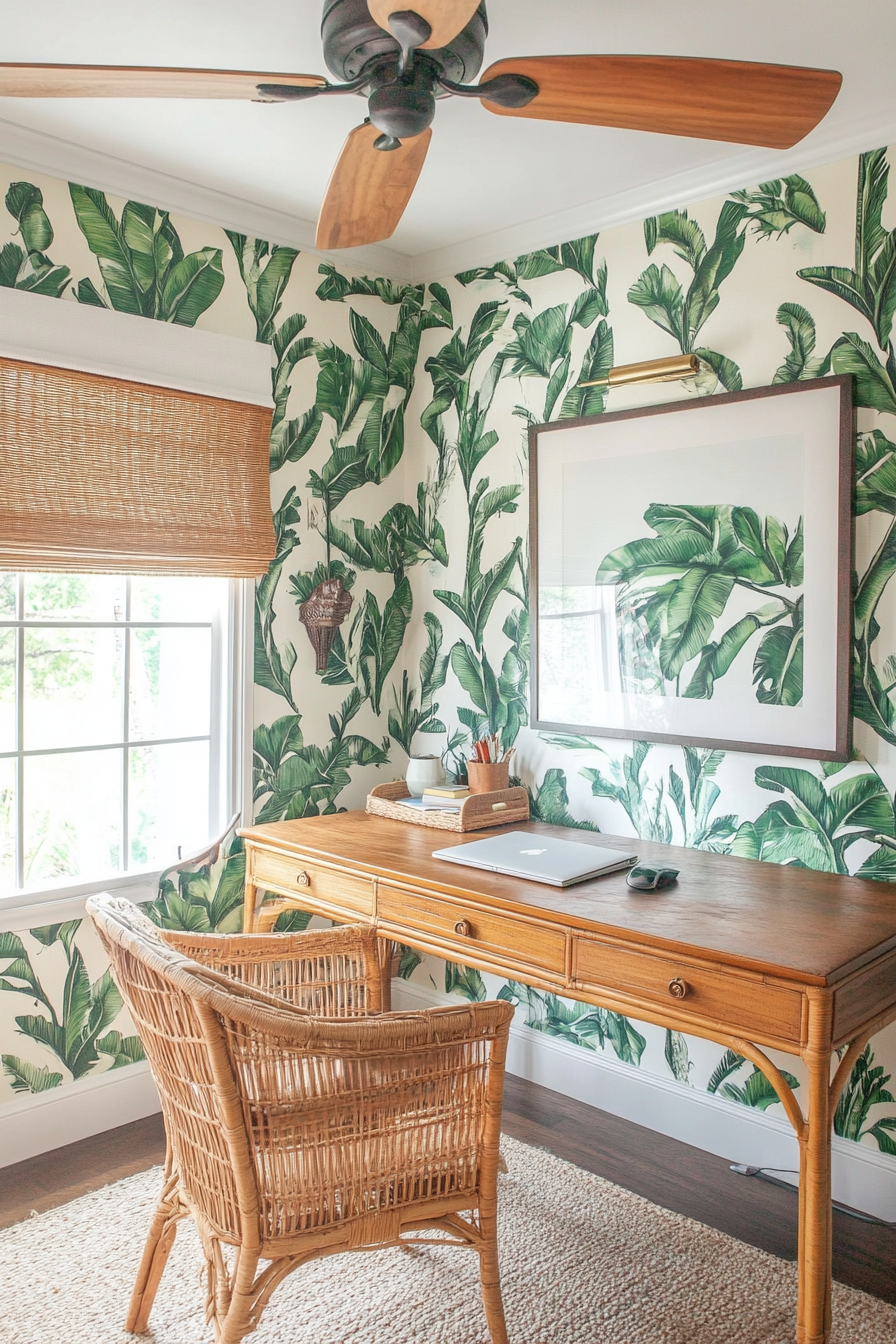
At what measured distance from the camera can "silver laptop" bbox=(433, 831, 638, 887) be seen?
7.40ft

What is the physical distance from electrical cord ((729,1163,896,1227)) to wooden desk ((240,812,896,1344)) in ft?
1.07

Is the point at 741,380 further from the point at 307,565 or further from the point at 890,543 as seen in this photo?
the point at 307,565

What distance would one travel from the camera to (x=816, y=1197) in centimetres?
165

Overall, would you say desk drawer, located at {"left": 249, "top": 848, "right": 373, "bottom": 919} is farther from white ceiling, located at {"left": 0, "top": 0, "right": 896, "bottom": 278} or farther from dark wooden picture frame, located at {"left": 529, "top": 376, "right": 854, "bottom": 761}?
white ceiling, located at {"left": 0, "top": 0, "right": 896, "bottom": 278}

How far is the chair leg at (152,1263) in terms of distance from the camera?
1.86m

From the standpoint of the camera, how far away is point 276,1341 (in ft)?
6.20

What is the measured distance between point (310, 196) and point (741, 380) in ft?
4.36

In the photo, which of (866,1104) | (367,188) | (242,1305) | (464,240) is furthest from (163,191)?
(866,1104)

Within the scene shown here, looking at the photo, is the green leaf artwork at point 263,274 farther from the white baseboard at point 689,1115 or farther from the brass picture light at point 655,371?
the white baseboard at point 689,1115

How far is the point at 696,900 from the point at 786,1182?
0.89 metres

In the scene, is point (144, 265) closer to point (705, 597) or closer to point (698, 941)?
point (705, 597)

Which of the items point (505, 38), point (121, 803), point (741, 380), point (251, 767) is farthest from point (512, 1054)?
point (505, 38)

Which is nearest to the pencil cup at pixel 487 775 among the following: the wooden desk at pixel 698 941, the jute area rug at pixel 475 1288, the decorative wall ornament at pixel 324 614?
the wooden desk at pixel 698 941

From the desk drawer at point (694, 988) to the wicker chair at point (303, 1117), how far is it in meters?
0.32
